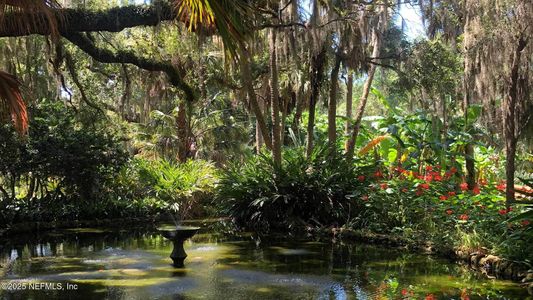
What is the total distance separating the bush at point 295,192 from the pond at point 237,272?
1.51 meters

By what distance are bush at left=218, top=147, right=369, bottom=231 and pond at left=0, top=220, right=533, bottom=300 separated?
1.51m

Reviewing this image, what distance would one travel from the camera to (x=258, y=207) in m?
13.0

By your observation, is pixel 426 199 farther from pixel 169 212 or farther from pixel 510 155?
pixel 169 212

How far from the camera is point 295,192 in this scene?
42.8 feet

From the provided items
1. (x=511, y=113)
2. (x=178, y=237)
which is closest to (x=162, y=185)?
(x=178, y=237)

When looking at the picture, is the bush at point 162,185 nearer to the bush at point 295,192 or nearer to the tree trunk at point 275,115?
the bush at point 295,192

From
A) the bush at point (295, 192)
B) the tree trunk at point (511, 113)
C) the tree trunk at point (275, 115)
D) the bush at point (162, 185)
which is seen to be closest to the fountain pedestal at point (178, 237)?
the bush at point (295, 192)

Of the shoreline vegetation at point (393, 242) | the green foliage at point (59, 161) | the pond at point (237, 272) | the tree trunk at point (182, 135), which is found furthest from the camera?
the tree trunk at point (182, 135)

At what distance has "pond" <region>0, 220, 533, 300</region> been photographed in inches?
253

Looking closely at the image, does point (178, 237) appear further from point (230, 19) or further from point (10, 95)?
point (230, 19)

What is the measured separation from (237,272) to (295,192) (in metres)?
5.41

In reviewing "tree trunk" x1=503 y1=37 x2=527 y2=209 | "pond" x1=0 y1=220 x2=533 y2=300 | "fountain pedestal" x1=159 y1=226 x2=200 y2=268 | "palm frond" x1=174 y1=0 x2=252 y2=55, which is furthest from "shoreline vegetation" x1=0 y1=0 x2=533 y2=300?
"fountain pedestal" x1=159 y1=226 x2=200 y2=268

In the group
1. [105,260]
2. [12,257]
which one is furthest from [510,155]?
[12,257]

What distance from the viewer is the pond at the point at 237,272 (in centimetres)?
643
